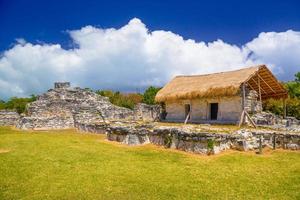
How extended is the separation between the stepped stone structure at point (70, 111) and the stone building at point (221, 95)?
450cm

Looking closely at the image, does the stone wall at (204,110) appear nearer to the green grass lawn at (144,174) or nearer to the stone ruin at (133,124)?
the stone ruin at (133,124)

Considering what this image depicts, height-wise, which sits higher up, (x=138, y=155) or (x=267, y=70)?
(x=267, y=70)

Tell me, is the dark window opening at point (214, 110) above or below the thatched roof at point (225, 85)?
below

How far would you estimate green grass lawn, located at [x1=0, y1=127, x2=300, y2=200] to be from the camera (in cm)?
819

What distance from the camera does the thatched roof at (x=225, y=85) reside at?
2136 centimetres

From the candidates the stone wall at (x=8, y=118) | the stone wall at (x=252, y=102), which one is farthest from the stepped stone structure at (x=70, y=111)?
the stone wall at (x=252, y=102)

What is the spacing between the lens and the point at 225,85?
21656 mm

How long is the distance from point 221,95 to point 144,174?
13.1 m

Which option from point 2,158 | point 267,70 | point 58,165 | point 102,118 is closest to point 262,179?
point 58,165

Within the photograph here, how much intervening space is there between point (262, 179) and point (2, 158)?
9.36 meters

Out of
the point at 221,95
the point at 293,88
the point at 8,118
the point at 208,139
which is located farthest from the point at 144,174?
the point at 293,88

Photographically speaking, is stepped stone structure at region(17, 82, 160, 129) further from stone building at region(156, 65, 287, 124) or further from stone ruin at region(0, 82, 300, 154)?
stone building at region(156, 65, 287, 124)

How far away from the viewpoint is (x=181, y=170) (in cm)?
1046

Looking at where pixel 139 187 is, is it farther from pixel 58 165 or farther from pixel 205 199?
pixel 58 165
